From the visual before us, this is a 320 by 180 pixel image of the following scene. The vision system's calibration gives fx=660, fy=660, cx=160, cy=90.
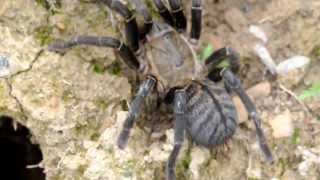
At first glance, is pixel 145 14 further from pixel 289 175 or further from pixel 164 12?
pixel 289 175

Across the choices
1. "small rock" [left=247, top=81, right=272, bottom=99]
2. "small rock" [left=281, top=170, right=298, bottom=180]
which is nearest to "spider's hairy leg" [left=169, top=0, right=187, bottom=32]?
"small rock" [left=247, top=81, right=272, bottom=99]

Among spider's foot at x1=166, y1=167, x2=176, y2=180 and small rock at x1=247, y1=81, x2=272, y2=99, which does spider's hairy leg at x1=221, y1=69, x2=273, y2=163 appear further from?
spider's foot at x1=166, y1=167, x2=176, y2=180

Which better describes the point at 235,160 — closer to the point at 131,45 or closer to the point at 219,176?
the point at 219,176

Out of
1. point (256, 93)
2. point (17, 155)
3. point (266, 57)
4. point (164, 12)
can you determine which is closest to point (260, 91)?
point (256, 93)

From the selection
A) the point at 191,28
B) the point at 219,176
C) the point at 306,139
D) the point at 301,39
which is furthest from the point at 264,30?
the point at 219,176

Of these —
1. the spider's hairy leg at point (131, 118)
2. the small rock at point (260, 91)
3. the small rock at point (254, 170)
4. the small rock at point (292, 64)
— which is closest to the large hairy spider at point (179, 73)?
the spider's hairy leg at point (131, 118)
